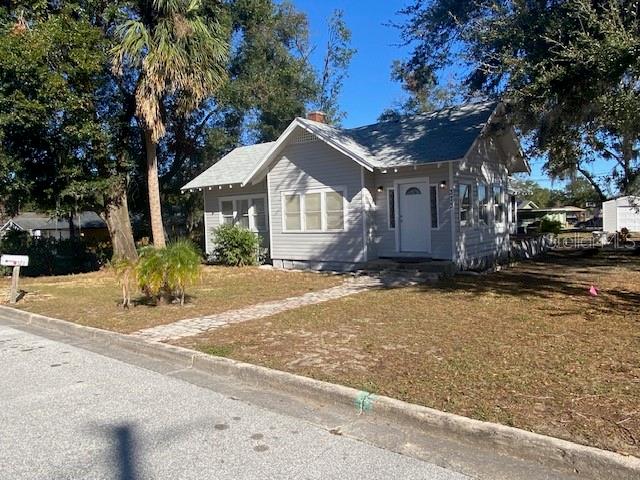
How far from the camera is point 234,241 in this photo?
1791 centimetres

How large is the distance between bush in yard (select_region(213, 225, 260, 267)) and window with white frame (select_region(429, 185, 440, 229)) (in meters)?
6.57

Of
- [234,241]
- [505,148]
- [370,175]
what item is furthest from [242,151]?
[505,148]

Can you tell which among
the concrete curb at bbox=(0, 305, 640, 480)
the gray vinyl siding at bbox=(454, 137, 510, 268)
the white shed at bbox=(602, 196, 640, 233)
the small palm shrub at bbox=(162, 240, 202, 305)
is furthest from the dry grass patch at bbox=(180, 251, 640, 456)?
the white shed at bbox=(602, 196, 640, 233)

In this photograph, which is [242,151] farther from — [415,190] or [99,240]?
[415,190]

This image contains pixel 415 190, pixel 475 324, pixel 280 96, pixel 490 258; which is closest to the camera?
pixel 475 324

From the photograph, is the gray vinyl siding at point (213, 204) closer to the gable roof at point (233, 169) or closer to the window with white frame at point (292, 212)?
the gable roof at point (233, 169)

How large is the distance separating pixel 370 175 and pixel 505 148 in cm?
516

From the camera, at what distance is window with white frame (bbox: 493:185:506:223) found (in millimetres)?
16781

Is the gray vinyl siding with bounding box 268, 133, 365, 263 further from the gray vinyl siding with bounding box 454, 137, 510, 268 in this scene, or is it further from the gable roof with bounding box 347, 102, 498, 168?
the gray vinyl siding with bounding box 454, 137, 510, 268

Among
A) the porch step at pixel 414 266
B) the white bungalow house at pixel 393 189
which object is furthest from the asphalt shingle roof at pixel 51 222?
the porch step at pixel 414 266

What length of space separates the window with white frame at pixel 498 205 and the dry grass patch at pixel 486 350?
20.6 feet

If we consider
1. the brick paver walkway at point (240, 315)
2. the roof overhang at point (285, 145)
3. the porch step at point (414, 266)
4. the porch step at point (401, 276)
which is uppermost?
the roof overhang at point (285, 145)

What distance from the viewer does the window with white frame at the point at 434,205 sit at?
1439 centimetres

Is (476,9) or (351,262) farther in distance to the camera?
(351,262)
